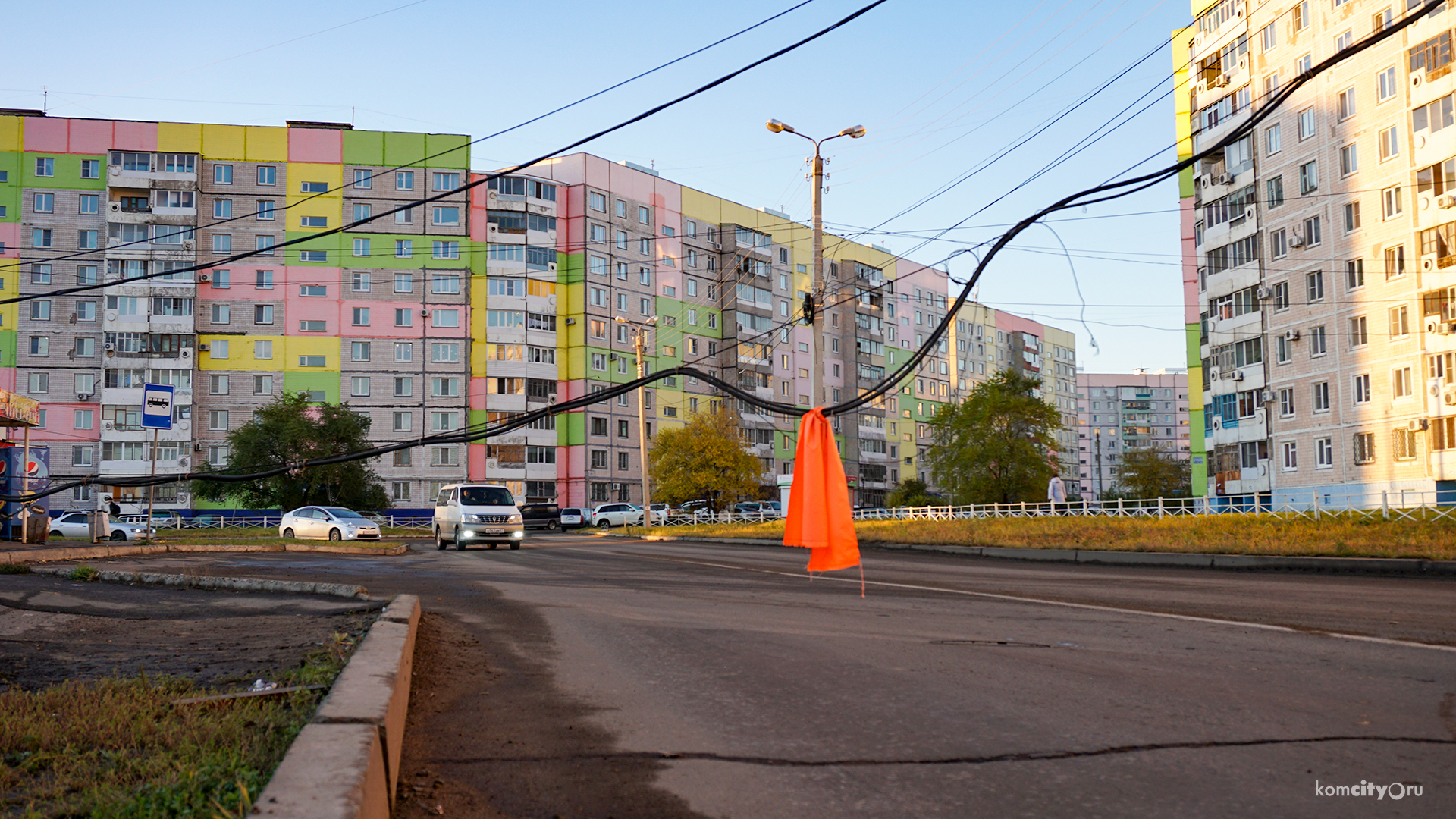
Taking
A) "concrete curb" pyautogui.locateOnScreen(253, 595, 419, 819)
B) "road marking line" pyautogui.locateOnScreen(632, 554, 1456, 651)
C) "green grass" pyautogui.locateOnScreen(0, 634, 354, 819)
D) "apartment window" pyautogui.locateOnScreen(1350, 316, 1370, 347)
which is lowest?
"road marking line" pyautogui.locateOnScreen(632, 554, 1456, 651)

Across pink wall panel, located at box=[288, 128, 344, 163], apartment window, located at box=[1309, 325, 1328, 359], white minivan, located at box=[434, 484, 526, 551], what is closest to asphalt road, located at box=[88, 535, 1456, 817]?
white minivan, located at box=[434, 484, 526, 551]

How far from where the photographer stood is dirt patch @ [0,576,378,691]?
20.3ft

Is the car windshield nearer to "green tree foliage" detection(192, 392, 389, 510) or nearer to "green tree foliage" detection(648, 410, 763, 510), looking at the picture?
"green tree foliage" detection(192, 392, 389, 510)

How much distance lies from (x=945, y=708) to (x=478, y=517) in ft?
90.0

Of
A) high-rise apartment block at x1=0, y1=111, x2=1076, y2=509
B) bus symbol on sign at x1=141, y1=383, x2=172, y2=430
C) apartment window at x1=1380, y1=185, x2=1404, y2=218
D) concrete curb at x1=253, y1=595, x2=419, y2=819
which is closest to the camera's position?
concrete curb at x1=253, y1=595, x2=419, y2=819

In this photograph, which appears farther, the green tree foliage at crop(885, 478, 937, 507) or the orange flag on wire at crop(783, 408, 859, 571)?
the green tree foliage at crop(885, 478, 937, 507)

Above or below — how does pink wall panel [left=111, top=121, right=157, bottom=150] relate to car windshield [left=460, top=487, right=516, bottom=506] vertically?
above

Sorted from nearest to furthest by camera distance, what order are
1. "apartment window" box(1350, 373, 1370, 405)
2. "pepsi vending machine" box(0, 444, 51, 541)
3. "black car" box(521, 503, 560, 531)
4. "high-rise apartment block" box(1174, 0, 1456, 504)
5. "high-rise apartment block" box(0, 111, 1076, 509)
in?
"pepsi vending machine" box(0, 444, 51, 541) → "high-rise apartment block" box(1174, 0, 1456, 504) → "apartment window" box(1350, 373, 1370, 405) → "black car" box(521, 503, 560, 531) → "high-rise apartment block" box(0, 111, 1076, 509)

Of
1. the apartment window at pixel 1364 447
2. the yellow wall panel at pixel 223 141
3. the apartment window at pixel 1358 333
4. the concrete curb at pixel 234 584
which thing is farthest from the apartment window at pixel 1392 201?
the yellow wall panel at pixel 223 141

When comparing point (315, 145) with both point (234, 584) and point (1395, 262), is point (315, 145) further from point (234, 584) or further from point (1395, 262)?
point (234, 584)

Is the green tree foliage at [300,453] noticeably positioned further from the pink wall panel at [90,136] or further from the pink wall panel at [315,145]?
the pink wall panel at [90,136]

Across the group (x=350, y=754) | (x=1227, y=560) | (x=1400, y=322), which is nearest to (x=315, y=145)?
(x=1400, y=322)

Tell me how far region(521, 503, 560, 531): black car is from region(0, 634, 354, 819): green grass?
199 ft

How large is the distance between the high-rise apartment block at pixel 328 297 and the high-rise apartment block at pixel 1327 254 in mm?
23026
